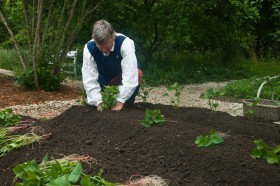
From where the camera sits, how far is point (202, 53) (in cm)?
1688

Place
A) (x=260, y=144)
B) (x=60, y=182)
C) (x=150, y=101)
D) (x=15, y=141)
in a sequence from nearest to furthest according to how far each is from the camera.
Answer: (x=60, y=182) < (x=260, y=144) < (x=15, y=141) < (x=150, y=101)

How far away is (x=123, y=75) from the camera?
5875 millimetres

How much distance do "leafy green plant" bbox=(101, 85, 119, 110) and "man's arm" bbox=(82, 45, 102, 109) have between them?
170 mm

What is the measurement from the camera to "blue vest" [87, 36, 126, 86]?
19.4 feet

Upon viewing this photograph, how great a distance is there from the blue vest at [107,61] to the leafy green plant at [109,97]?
0.43 metres

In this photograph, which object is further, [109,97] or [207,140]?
[109,97]

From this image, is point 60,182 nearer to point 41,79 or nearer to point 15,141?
point 15,141

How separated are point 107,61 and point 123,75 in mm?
278

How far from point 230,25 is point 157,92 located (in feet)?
16.0

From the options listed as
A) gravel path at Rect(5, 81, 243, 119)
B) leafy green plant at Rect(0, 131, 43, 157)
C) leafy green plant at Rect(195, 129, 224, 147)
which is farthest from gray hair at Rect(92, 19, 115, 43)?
gravel path at Rect(5, 81, 243, 119)

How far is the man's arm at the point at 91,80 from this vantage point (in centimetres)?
595

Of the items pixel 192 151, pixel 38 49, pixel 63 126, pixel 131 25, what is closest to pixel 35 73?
pixel 38 49

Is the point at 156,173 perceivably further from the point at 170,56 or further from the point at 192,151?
the point at 170,56

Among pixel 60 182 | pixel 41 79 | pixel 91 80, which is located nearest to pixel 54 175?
pixel 60 182
